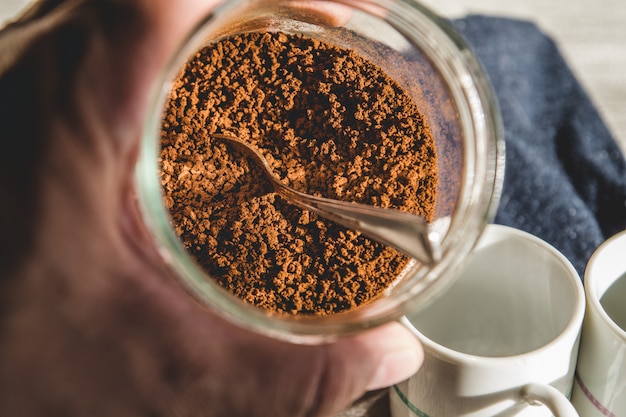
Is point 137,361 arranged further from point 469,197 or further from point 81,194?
point 469,197

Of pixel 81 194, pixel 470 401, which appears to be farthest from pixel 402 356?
pixel 81 194

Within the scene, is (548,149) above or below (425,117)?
below

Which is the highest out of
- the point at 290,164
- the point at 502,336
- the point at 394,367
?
the point at 290,164

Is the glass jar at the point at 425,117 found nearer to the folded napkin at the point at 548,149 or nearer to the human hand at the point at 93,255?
the human hand at the point at 93,255

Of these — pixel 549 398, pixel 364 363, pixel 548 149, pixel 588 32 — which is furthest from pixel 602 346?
pixel 588 32

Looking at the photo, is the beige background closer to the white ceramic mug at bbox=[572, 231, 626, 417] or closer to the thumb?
the white ceramic mug at bbox=[572, 231, 626, 417]

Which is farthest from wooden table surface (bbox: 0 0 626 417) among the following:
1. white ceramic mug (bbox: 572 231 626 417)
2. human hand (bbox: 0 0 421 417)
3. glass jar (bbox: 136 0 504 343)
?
human hand (bbox: 0 0 421 417)

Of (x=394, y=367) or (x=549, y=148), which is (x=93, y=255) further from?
(x=549, y=148)

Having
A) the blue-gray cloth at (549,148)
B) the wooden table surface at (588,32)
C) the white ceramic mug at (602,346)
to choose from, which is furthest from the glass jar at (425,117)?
the wooden table surface at (588,32)
